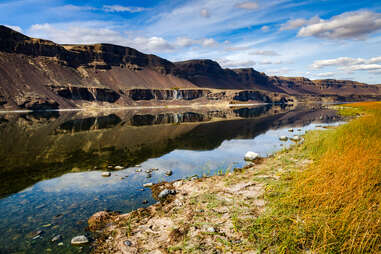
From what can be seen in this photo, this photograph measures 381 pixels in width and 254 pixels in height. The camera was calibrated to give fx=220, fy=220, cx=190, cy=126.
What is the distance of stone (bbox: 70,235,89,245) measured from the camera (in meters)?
6.70

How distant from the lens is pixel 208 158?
18.3 m

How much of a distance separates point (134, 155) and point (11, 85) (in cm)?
12215

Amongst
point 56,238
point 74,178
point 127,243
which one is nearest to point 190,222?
point 127,243

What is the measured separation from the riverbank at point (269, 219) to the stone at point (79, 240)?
430 millimetres

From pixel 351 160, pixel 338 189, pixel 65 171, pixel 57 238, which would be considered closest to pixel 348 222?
pixel 338 189

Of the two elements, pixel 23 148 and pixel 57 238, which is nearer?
pixel 57 238

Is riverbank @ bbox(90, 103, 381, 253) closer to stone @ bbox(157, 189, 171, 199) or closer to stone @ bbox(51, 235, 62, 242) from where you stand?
stone @ bbox(157, 189, 171, 199)

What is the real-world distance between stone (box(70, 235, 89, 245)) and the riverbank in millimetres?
430

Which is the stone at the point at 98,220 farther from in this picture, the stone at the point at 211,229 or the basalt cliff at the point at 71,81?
the basalt cliff at the point at 71,81

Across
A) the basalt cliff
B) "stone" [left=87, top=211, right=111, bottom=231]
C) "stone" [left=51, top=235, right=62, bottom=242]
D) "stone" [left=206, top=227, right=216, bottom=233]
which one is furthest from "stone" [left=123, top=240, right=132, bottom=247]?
the basalt cliff

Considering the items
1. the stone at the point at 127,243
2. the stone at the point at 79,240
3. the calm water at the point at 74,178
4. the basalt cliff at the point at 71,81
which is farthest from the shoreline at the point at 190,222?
the basalt cliff at the point at 71,81

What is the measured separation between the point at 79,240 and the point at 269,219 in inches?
223

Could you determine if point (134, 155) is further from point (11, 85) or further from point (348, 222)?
point (11, 85)

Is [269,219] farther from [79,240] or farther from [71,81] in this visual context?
[71,81]
